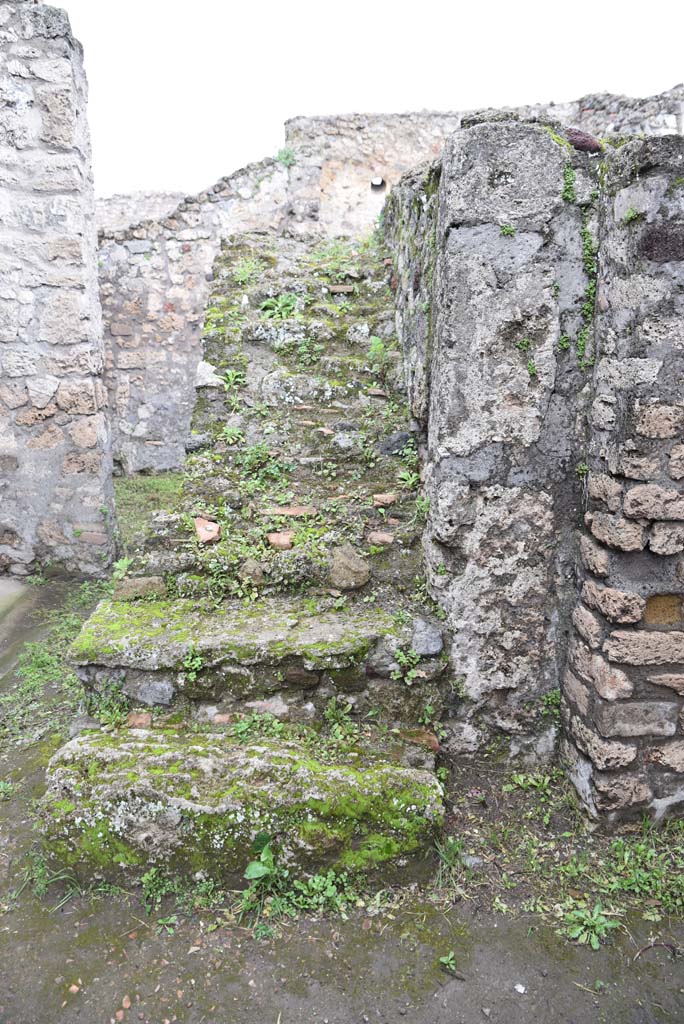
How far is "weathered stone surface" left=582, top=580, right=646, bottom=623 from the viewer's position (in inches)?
84.4

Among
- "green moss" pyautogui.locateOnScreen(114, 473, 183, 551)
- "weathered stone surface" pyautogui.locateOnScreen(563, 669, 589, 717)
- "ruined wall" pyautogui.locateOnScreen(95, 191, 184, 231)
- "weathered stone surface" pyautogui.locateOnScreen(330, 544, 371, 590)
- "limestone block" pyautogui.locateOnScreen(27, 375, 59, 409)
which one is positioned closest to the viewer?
"weathered stone surface" pyautogui.locateOnScreen(563, 669, 589, 717)

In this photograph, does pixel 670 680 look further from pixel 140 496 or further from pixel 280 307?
pixel 140 496

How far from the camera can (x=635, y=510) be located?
2.10 m

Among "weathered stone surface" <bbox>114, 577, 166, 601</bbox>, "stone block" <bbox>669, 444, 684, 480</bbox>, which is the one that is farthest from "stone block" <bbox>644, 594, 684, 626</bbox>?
"weathered stone surface" <bbox>114, 577, 166, 601</bbox>

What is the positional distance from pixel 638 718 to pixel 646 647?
0.26 metres

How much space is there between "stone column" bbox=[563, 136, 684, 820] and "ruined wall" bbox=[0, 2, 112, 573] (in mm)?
3283

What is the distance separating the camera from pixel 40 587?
14.4ft

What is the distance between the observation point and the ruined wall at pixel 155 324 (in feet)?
23.2

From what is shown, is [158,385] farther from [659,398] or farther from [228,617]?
[659,398]

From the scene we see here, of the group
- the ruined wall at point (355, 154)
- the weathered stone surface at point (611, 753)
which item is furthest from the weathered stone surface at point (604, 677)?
the ruined wall at point (355, 154)

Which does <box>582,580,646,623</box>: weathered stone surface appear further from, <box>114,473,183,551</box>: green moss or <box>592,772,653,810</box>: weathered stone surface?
<box>114,473,183,551</box>: green moss

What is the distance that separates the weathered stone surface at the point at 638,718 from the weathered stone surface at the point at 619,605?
30 cm

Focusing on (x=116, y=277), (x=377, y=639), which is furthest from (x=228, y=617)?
(x=116, y=277)

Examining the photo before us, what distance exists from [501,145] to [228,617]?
1.93 metres
